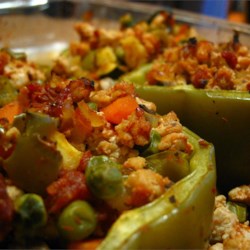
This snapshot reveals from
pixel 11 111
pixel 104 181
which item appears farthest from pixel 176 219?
pixel 11 111

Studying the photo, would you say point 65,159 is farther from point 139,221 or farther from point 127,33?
point 127,33

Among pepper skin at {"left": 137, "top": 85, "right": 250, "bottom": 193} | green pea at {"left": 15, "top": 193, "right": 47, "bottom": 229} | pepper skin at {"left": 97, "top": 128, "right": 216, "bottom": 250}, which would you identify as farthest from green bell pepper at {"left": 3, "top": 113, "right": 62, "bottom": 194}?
pepper skin at {"left": 137, "top": 85, "right": 250, "bottom": 193}

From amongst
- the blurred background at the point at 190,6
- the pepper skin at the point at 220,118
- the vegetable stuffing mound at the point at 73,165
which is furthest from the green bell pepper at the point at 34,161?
the blurred background at the point at 190,6

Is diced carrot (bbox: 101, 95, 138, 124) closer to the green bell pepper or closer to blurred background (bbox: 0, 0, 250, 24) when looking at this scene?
the green bell pepper

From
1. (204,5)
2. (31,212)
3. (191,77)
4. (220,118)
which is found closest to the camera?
(31,212)

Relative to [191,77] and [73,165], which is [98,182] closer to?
[73,165]

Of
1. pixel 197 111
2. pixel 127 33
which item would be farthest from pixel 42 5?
pixel 197 111

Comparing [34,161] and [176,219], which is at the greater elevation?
[34,161]
